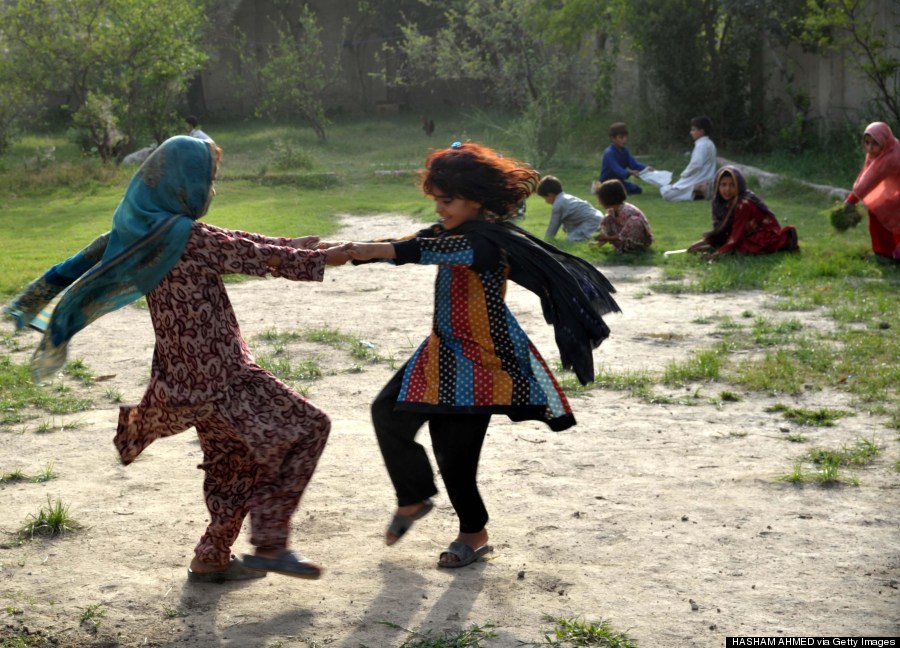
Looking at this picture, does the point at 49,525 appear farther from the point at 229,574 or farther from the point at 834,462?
the point at 834,462

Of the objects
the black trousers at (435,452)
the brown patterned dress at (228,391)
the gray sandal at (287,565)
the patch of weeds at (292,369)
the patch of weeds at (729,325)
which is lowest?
the patch of weeds at (729,325)

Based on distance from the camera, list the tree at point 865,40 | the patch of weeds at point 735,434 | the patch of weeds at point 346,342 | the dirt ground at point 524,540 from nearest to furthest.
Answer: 1. the dirt ground at point 524,540
2. the patch of weeds at point 735,434
3. the patch of weeds at point 346,342
4. the tree at point 865,40

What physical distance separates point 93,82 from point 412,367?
19.9 metres

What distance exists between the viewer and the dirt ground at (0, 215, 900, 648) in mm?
3406

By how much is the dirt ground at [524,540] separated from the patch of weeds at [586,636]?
46 mm

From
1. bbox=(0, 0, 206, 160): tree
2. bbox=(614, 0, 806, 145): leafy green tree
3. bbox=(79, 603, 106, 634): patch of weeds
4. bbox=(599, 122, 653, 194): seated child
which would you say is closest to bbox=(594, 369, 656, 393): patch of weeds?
bbox=(79, 603, 106, 634): patch of weeds

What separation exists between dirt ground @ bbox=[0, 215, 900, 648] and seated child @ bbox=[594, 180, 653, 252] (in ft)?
15.9

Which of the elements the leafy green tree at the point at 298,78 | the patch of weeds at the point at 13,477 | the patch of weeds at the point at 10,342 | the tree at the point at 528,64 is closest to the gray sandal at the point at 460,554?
Answer: the patch of weeds at the point at 13,477

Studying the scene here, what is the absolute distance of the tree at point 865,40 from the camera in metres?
15.3

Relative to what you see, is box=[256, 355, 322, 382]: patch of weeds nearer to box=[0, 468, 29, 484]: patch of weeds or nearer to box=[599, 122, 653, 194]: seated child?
box=[0, 468, 29, 484]: patch of weeds

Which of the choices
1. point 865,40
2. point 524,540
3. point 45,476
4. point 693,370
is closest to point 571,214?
point 693,370

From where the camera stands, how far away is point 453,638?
10.7 ft

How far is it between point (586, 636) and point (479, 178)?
5.18 feet

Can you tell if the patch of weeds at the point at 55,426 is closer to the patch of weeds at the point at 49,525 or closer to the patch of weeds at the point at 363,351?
the patch of weeds at the point at 49,525
